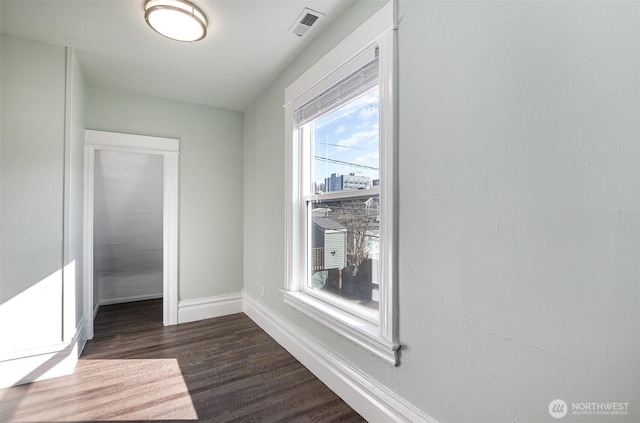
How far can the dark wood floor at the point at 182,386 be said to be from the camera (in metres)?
1.80

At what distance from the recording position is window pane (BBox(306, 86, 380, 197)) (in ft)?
6.08

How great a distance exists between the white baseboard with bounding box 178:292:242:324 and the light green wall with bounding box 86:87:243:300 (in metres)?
0.07

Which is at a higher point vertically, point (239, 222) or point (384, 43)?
point (384, 43)

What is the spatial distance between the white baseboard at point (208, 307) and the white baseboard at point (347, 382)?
→ 0.93 meters

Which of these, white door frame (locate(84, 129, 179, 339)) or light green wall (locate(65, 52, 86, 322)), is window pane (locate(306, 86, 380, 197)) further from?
light green wall (locate(65, 52, 86, 322))

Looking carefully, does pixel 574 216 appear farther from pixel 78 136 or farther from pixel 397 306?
pixel 78 136

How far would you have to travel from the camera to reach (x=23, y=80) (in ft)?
7.20

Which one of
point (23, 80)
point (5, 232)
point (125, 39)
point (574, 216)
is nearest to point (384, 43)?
point (574, 216)

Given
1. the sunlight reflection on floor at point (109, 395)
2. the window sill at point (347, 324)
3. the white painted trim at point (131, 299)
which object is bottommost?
the white painted trim at point (131, 299)

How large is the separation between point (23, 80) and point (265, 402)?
2885 mm

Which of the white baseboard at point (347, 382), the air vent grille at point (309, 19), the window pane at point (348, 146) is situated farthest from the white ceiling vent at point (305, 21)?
the white baseboard at point (347, 382)

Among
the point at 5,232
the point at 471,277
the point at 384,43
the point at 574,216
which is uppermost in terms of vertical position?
the point at 384,43

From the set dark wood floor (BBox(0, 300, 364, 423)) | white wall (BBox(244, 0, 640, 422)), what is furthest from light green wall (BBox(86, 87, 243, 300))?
white wall (BBox(244, 0, 640, 422))

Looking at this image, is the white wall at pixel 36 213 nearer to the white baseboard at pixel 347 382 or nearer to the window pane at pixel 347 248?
the white baseboard at pixel 347 382
